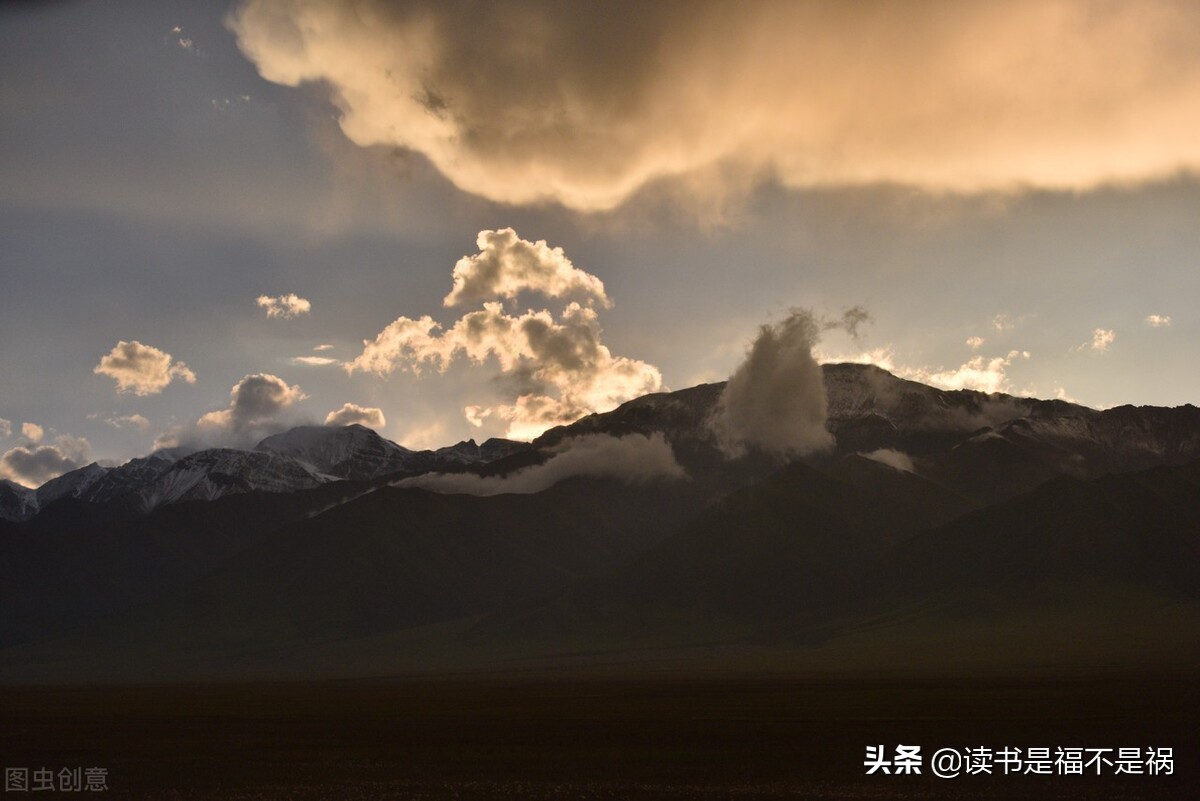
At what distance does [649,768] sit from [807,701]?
54633 millimetres

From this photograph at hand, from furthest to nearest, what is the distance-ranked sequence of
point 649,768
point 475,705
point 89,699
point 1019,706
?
point 89,699
point 475,705
point 1019,706
point 649,768

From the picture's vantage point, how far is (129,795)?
2677 inches

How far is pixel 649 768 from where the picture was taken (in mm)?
73375

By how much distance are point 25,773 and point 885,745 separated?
5889cm

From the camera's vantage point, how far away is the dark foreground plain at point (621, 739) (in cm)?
6525

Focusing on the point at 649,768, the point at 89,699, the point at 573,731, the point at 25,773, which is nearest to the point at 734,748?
the point at 649,768

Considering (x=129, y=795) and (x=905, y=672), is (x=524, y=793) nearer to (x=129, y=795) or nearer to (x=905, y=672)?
(x=129, y=795)

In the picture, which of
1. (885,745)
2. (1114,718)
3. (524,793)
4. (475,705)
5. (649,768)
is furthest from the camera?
(475,705)

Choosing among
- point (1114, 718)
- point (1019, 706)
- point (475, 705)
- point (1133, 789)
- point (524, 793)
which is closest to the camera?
point (1133, 789)

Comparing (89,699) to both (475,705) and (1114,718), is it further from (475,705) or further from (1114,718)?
(1114,718)

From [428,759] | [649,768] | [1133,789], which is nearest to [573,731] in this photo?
[428,759]

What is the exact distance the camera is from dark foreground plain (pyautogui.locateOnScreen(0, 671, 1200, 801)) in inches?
2569

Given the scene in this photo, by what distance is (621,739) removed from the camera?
90.2 m

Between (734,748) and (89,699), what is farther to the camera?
(89,699)
